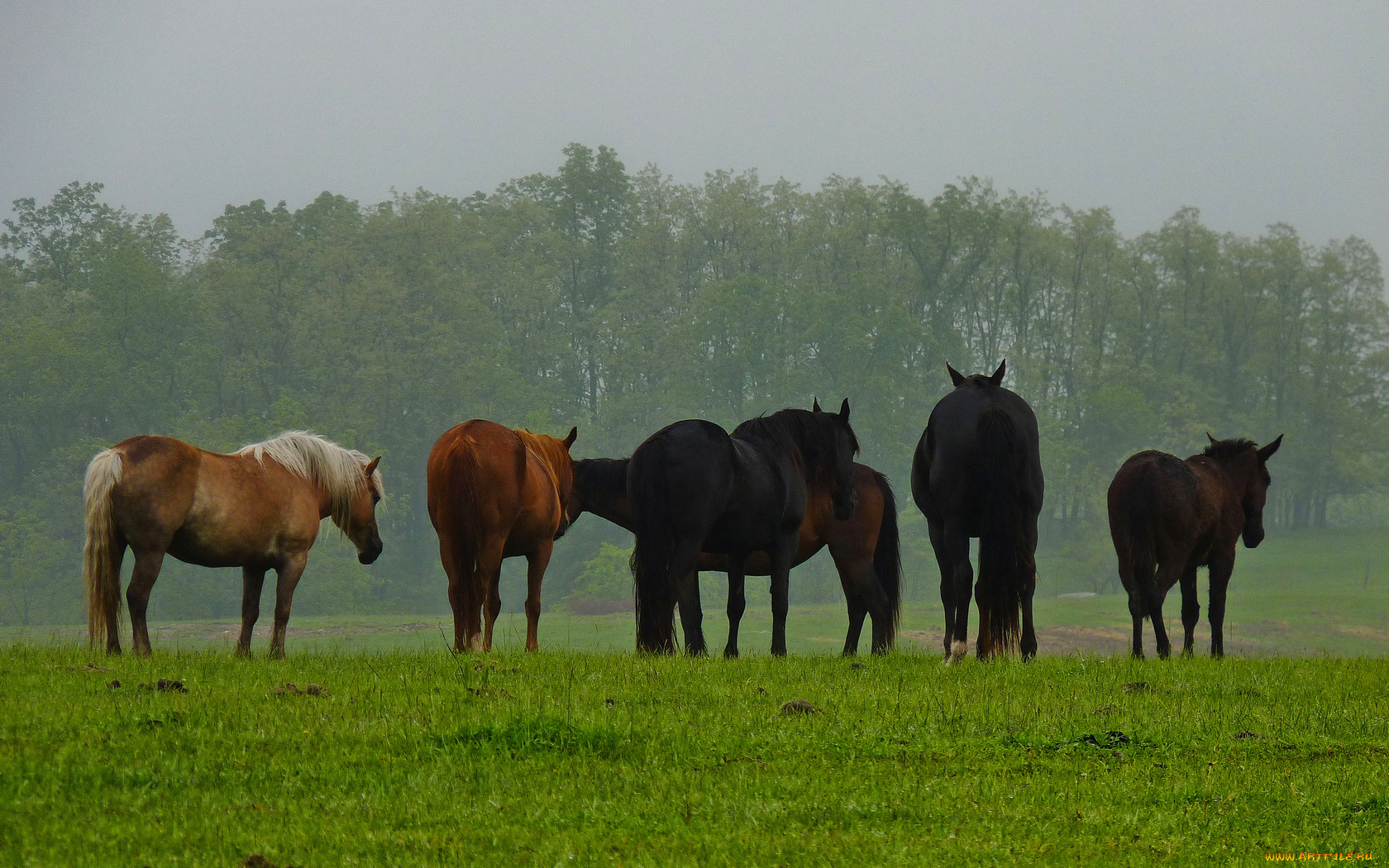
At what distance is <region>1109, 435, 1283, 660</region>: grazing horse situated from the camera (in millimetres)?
14000

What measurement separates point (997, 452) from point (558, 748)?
21.8 ft

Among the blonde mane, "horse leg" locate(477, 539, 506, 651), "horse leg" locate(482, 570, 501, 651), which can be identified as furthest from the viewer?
"horse leg" locate(482, 570, 501, 651)

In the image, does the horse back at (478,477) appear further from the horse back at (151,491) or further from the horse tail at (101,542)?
the horse tail at (101,542)

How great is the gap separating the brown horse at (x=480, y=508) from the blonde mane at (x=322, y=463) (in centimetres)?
82

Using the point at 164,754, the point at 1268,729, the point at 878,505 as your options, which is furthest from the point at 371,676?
the point at 878,505

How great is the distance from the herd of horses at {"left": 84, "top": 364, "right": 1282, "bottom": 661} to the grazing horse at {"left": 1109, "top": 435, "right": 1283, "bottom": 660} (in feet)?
0.08

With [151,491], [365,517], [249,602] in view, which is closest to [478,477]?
[365,517]

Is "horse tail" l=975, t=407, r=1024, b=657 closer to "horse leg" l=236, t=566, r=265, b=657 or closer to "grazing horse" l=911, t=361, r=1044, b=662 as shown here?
"grazing horse" l=911, t=361, r=1044, b=662

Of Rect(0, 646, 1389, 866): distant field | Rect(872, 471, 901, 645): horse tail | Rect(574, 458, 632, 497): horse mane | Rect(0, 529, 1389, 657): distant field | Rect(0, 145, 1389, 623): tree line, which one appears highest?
Rect(0, 145, 1389, 623): tree line

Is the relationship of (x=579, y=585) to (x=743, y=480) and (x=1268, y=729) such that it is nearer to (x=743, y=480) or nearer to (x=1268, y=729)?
(x=743, y=480)

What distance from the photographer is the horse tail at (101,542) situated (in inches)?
412

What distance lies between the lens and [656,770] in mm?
6285

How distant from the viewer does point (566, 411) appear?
243ft

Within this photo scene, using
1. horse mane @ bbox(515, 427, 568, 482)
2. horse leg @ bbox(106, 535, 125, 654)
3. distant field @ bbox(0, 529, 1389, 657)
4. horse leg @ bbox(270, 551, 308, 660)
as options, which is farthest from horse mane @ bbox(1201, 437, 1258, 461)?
distant field @ bbox(0, 529, 1389, 657)
